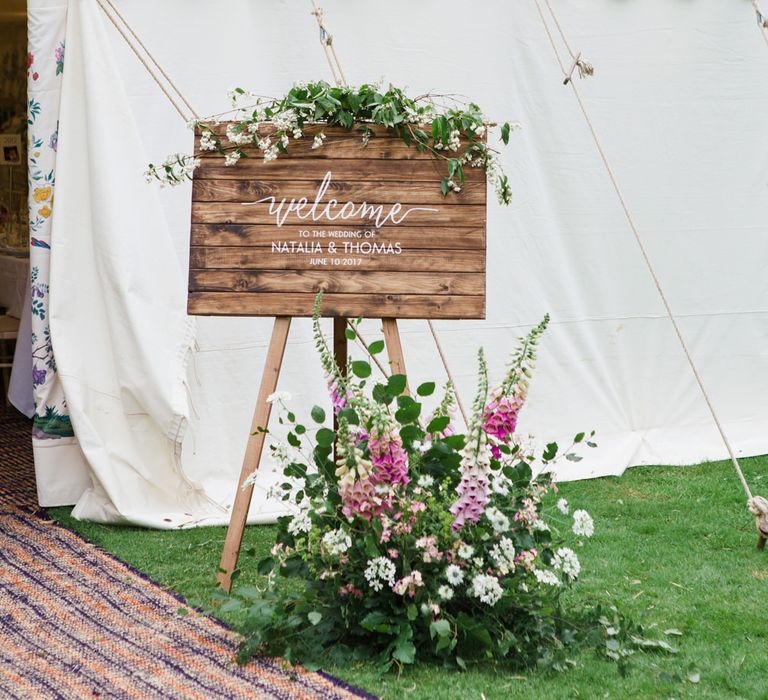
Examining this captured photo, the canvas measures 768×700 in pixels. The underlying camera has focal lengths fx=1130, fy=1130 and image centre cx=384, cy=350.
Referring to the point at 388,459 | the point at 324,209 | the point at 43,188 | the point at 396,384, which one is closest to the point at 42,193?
the point at 43,188

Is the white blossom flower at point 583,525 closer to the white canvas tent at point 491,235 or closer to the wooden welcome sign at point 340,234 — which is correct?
the wooden welcome sign at point 340,234

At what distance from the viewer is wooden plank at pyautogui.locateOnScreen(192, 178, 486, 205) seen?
2949mm

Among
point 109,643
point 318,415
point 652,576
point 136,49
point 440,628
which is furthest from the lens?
point 136,49

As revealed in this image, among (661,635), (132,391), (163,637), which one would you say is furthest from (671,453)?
(163,637)

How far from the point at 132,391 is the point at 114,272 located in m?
0.38

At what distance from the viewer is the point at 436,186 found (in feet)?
9.70

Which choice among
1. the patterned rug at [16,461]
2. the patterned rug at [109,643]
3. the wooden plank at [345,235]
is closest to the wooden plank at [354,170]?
the wooden plank at [345,235]

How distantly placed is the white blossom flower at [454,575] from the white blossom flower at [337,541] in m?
0.22

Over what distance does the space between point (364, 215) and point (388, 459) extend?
2.52 feet

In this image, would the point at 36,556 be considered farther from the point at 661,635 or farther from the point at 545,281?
the point at 545,281

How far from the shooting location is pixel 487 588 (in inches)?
94.7

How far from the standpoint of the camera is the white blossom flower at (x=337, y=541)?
2416 mm

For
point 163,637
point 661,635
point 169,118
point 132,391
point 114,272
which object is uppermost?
point 169,118

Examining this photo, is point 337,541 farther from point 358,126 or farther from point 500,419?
point 358,126
